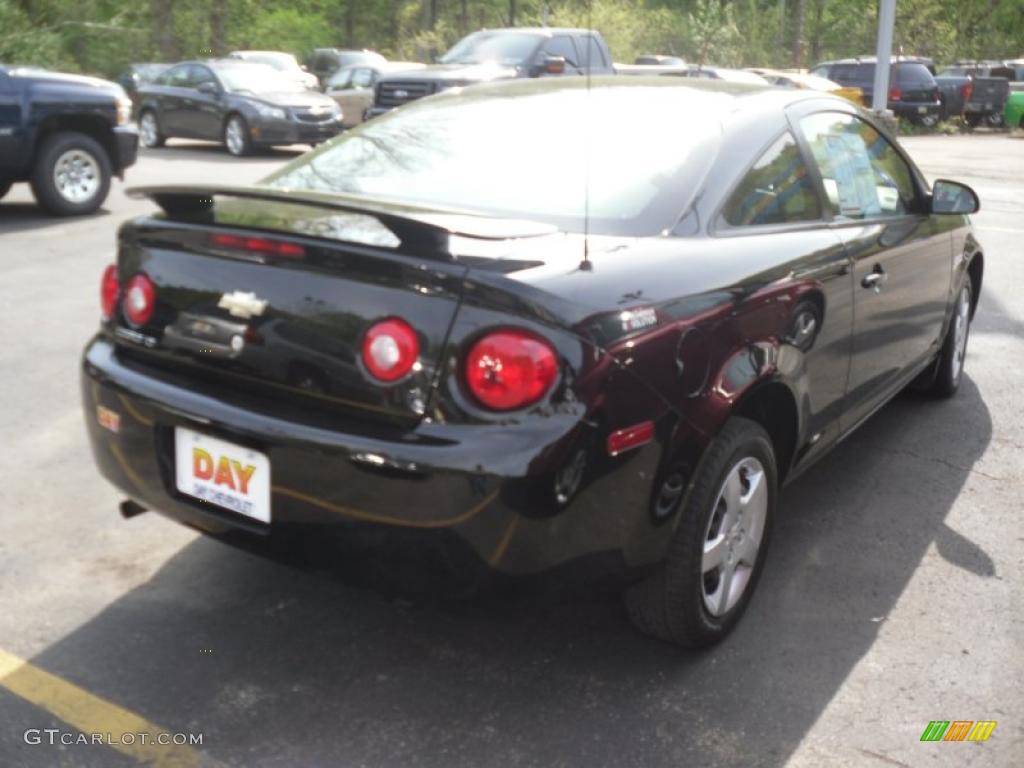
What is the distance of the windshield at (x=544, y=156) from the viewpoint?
3.36 meters

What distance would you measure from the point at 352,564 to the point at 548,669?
0.69 meters

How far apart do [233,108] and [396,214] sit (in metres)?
16.7

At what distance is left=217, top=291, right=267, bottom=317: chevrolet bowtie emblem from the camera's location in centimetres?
296

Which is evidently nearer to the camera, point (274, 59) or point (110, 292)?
point (110, 292)

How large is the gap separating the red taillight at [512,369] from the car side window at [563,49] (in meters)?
15.7

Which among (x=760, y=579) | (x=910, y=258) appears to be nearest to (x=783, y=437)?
(x=760, y=579)

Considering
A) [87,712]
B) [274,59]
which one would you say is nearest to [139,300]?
[87,712]

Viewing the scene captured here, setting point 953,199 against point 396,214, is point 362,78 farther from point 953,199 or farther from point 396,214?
point 396,214

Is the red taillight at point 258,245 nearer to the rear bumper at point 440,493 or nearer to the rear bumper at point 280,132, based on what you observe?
the rear bumper at point 440,493

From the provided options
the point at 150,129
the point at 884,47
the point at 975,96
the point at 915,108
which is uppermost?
the point at 884,47

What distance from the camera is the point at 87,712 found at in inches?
117

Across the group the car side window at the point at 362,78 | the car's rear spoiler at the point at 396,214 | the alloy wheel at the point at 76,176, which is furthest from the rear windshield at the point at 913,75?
the car's rear spoiler at the point at 396,214

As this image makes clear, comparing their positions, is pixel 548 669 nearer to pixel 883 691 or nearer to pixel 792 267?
pixel 883 691

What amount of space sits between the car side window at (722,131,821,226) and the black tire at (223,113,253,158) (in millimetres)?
15453
